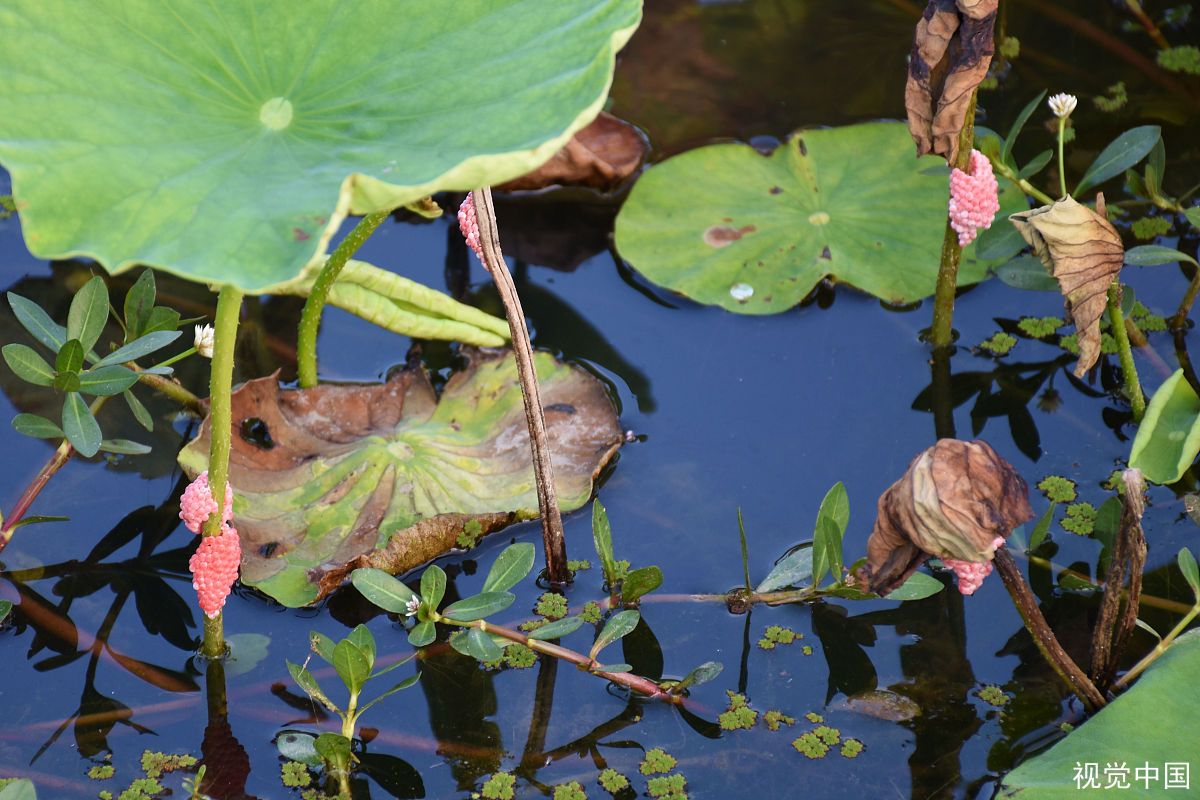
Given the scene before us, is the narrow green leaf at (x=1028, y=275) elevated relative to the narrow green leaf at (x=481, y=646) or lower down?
elevated

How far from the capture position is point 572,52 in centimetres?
160

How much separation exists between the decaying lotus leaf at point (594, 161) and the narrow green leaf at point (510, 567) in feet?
4.06

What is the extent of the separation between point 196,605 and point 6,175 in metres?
1.50

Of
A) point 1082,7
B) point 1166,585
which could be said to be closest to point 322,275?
point 1166,585

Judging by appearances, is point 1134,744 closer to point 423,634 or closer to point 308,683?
point 423,634

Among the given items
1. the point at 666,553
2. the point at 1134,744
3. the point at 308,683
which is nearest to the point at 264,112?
the point at 308,683

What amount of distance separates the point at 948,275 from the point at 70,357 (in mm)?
1558

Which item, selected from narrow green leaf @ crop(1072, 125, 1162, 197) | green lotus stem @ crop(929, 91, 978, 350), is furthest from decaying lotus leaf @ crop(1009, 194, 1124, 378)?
green lotus stem @ crop(929, 91, 978, 350)

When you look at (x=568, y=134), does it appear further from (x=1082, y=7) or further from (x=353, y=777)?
(x=1082, y=7)

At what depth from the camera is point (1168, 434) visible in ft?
6.26

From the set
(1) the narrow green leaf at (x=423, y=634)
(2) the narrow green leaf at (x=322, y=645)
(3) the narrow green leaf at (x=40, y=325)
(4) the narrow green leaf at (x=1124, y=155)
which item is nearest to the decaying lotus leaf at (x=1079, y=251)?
(4) the narrow green leaf at (x=1124, y=155)

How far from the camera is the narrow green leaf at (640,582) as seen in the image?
6.06 feet

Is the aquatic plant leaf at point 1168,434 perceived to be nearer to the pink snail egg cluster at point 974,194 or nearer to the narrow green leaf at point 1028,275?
the narrow green leaf at point 1028,275

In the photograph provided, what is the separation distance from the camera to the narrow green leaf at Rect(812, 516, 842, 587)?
1.74 metres
